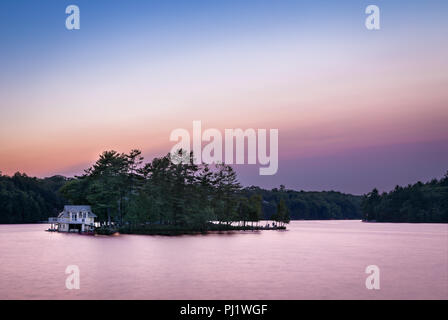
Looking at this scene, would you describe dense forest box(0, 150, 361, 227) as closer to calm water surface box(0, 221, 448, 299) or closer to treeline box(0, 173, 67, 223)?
calm water surface box(0, 221, 448, 299)

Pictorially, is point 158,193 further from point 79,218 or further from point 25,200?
point 25,200

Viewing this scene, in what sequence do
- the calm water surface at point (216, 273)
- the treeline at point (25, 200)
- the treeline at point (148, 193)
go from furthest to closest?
the treeline at point (25, 200) → the treeline at point (148, 193) → the calm water surface at point (216, 273)

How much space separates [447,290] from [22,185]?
17098 cm

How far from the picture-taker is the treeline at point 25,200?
17175 cm

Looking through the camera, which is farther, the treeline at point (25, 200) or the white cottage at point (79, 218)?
the treeline at point (25, 200)

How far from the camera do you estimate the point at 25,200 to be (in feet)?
572

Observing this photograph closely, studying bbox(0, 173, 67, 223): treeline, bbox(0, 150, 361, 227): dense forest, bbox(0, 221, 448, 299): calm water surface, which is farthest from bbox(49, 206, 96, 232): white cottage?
bbox(0, 173, 67, 223): treeline

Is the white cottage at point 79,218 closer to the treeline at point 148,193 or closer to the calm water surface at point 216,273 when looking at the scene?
the treeline at point 148,193

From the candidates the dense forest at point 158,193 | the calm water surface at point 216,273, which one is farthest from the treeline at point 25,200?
the calm water surface at point 216,273

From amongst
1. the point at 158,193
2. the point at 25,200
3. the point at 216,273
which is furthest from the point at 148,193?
the point at 25,200

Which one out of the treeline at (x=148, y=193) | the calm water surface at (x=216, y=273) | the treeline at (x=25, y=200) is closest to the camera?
the calm water surface at (x=216, y=273)

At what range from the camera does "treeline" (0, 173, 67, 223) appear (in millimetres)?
171750
